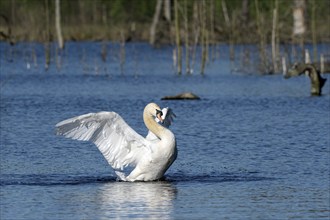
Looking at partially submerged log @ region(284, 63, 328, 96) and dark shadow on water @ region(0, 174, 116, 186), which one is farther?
partially submerged log @ region(284, 63, 328, 96)

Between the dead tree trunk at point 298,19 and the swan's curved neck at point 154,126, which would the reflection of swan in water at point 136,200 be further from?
the dead tree trunk at point 298,19

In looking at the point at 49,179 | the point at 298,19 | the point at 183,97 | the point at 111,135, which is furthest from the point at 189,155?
the point at 298,19

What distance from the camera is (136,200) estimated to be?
14.0 meters

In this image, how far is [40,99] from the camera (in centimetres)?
3162

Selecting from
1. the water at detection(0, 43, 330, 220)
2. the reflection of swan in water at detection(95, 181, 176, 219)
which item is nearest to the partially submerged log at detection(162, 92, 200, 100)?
the water at detection(0, 43, 330, 220)

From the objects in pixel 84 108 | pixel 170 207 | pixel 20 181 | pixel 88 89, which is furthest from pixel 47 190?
pixel 88 89

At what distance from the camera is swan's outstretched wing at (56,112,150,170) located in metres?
15.9

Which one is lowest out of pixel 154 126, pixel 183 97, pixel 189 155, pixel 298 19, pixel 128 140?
pixel 183 97

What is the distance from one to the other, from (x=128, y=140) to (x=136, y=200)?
2.17m

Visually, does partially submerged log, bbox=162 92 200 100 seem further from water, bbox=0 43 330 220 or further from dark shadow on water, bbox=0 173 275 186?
dark shadow on water, bbox=0 173 275 186

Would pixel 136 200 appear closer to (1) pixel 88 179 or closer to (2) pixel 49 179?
(1) pixel 88 179

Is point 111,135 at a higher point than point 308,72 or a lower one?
higher

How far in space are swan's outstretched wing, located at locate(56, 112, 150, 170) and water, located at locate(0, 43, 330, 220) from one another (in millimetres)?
393

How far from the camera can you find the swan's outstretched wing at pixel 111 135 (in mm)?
15938
